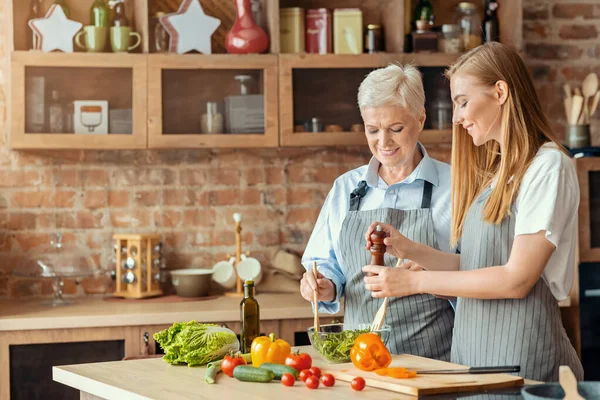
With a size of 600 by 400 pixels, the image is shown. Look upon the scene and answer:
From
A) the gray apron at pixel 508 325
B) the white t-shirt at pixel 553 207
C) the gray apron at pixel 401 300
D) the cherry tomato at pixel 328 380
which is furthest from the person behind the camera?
the gray apron at pixel 401 300

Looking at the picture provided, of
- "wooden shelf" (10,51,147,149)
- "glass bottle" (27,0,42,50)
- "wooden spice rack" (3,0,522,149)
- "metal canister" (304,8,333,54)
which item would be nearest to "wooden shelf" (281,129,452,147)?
"wooden spice rack" (3,0,522,149)

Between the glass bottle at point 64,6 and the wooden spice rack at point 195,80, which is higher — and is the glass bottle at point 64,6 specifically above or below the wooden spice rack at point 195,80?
above

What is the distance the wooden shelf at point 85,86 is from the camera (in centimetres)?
387

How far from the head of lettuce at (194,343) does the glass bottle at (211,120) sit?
181cm

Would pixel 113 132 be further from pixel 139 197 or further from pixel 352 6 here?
pixel 352 6

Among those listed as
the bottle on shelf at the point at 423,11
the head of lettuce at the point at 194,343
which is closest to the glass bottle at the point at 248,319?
the head of lettuce at the point at 194,343

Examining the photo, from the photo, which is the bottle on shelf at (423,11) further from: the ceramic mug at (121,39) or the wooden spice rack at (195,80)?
the ceramic mug at (121,39)

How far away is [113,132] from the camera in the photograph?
13.0ft

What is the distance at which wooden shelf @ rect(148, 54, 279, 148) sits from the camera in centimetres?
397

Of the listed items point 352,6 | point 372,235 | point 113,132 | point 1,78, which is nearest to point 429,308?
point 372,235

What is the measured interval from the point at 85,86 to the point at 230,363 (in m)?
2.23

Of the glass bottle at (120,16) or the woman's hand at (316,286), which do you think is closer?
the woman's hand at (316,286)

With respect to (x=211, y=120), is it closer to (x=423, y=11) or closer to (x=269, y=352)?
(x=423, y=11)

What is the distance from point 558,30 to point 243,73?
5.78 feet
